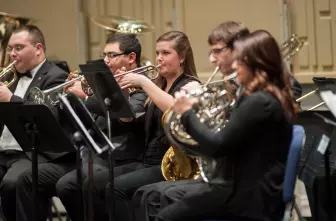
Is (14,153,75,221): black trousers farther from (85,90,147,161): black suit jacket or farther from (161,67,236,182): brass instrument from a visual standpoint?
(161,67,236,182): brass instrument

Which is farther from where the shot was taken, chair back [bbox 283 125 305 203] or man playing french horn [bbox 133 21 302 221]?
man playing french horn [bbox 133 21 302 221]

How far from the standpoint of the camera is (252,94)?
3025mm

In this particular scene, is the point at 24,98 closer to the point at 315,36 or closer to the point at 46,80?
the point at 46,80

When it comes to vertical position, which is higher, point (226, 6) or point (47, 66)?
point (226, 6)

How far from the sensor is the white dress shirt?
5035 millimetres

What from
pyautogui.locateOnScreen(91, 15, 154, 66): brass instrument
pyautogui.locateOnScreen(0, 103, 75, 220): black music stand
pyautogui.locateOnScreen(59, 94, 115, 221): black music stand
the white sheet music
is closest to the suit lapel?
pyautogui.locateOnScreen(0, 103, 75, 220): black music stand

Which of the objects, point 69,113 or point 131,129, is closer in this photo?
point 69,113

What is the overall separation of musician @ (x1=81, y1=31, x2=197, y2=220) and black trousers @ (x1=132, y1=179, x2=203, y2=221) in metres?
0.19

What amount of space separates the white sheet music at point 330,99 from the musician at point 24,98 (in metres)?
2.13

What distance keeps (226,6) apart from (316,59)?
0.95 metres

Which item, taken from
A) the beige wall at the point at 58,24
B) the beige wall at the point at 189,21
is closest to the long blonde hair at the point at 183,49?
the beige wall at the point at 189,21

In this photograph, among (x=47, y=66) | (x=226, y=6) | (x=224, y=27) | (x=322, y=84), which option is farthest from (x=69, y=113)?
(x=226, y=6)

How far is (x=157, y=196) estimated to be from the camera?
12.6ft

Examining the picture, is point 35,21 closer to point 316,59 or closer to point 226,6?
point 226,6
